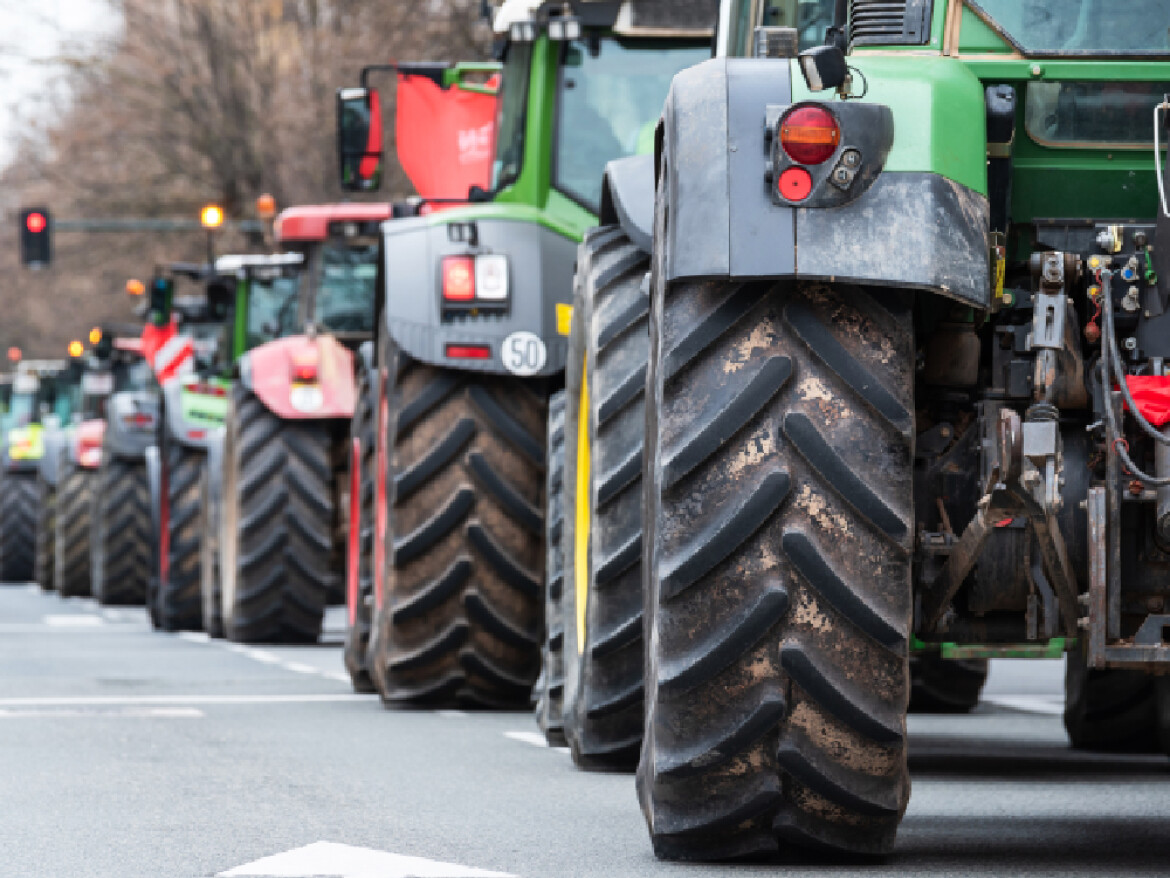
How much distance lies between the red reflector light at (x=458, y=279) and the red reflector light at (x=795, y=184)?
5.09 m

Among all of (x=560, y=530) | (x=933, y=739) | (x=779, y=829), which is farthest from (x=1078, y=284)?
(x=933, y=739)

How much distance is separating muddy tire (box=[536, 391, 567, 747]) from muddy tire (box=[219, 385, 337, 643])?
6375 mm

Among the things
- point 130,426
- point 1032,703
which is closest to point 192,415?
point 130,426

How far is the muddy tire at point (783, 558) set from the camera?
16.2 ft

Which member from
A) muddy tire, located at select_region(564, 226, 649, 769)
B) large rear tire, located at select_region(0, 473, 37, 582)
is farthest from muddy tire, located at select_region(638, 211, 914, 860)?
large rear tire, located at select_region(0, 473, 37, 582)

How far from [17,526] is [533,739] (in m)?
23.7

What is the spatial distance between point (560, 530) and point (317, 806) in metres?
2.20

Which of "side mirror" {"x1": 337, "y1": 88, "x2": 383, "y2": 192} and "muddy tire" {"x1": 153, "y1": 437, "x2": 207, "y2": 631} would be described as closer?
"side mirror" {"x1": 337, "y1": 88, "x2": 383, "y2": 192}

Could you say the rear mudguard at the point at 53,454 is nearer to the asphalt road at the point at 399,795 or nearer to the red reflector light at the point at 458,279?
the asphalt road at the point at 399,795

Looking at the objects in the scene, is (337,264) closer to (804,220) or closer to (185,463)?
(185,463)

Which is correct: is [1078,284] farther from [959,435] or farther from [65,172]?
[65,172]

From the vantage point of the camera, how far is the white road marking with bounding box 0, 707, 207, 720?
10000 mm

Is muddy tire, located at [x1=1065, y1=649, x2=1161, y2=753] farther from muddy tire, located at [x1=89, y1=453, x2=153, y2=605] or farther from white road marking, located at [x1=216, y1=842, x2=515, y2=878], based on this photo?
muddy tire, located at [x1=89, y1=453, x2=153, y2=605]

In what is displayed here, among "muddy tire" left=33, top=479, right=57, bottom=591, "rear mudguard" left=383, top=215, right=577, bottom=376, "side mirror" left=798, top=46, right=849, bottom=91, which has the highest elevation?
"side mirror" left=798, top=46, right=849, bottom=91
